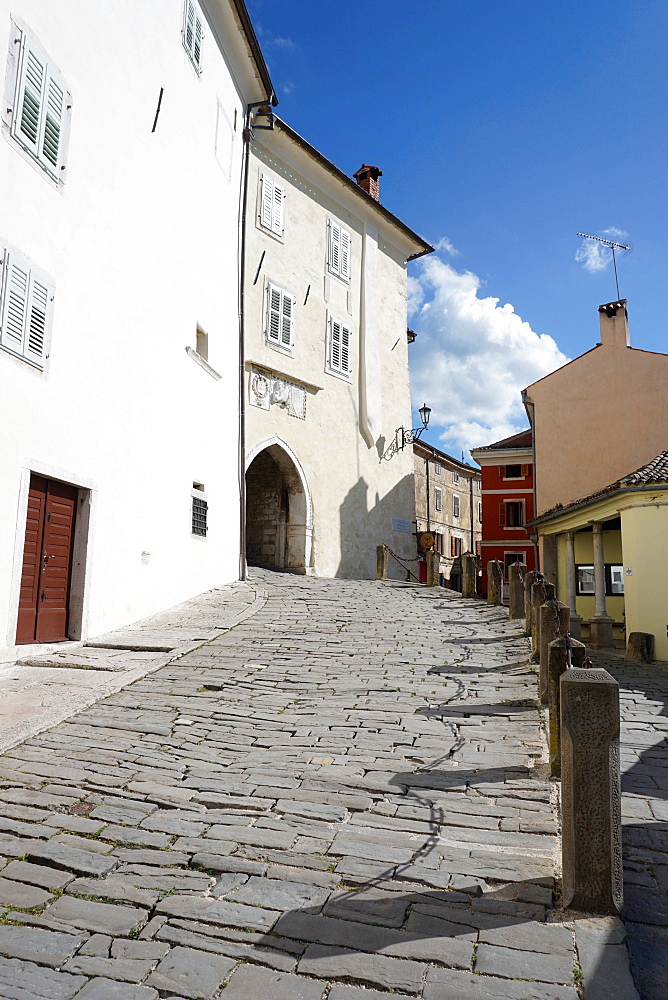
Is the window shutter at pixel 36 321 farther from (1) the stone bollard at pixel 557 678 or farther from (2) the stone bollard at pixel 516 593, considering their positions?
(2) the stone bollard at pixel 516 593

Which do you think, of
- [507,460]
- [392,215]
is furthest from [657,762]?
[507,460]

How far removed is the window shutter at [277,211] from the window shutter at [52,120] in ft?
40.2

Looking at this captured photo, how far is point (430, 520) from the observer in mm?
36594

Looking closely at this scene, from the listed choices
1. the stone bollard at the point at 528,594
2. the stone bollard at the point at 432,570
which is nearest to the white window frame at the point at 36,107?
the stone bollard at the point at 528,594

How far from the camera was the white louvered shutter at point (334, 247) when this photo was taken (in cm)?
2309

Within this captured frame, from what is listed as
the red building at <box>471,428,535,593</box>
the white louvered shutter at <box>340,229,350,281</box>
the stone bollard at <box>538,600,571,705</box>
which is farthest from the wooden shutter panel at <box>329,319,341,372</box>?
the stone bollard at <box>538,600,571,705</box>

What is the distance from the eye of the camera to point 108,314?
1027 cm

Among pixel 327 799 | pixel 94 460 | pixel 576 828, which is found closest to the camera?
pixel 576 828

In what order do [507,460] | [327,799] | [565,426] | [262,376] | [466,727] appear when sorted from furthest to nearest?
[507,460]
[565,426]
[262,376]
[466,727]
[327,799]

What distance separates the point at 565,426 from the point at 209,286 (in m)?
14.6

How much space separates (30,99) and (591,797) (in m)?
9.36

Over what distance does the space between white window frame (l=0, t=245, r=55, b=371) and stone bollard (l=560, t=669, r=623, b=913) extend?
716 cm

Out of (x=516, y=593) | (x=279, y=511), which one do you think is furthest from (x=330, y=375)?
(x=516, y=593)

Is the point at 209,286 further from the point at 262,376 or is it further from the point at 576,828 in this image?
the point at 576,828
